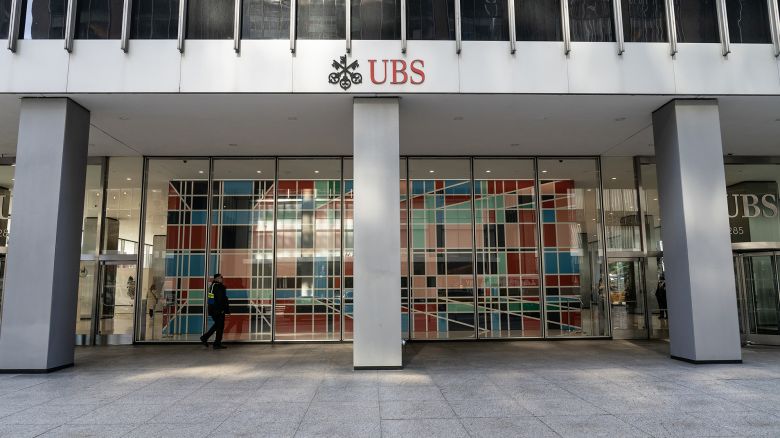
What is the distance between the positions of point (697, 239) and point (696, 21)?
4194 millimetres

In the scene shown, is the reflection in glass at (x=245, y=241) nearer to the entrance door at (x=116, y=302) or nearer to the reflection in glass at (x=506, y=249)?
the entrance door at (x=116, y=302)

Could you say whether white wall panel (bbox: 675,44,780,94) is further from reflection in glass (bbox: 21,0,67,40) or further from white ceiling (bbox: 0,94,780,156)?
reflection in glass (bbox: 21,0,67,40)

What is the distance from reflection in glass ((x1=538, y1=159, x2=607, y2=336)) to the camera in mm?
14070

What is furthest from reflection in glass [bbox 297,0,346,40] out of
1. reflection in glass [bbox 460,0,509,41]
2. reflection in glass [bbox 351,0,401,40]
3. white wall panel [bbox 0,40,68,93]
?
white wall panel [bbox 0,40,68,93]

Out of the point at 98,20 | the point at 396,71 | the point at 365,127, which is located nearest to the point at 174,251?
the point at 98,20

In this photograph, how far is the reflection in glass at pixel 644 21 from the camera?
997 centimetres

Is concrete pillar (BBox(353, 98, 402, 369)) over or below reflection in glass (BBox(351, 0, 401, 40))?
below

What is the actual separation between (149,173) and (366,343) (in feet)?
28.2

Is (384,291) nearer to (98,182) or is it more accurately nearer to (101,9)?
(101,9)

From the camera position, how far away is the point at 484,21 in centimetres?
988

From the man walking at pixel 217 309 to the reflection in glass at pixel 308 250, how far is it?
4.70ft

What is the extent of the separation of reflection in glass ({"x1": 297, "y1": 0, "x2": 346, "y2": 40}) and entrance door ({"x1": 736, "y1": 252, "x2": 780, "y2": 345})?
1207 cm

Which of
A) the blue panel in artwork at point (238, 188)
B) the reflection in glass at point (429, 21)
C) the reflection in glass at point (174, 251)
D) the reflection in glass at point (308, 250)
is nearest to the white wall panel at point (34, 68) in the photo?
the reflection in glass at point (174, 251)

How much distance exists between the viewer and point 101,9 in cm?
976
